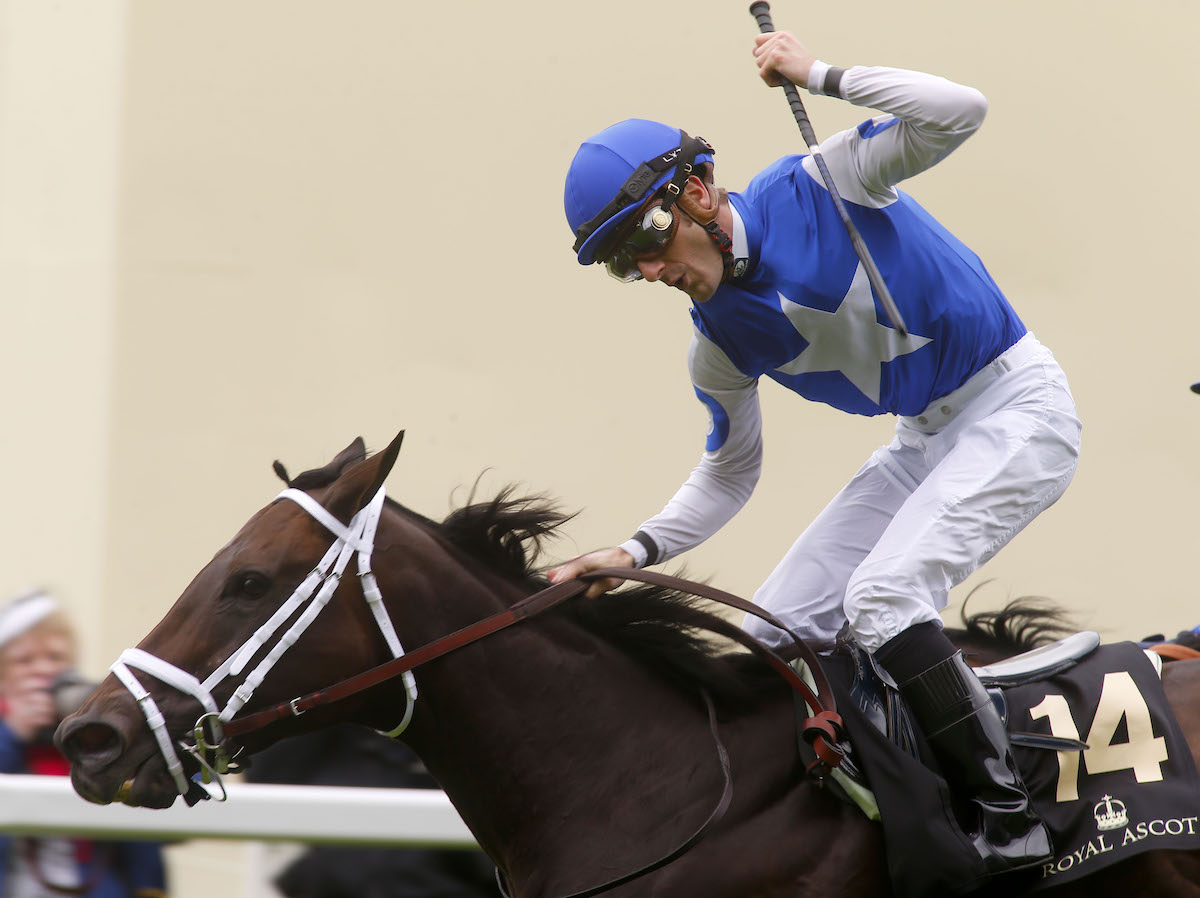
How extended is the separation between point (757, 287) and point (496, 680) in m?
0.84

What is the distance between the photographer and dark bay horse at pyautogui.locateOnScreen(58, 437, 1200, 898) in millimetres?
2197

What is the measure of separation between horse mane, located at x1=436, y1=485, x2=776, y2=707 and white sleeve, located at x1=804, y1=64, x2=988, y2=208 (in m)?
0.81

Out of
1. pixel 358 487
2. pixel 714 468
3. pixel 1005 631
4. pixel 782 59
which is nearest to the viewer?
pixel 358 487

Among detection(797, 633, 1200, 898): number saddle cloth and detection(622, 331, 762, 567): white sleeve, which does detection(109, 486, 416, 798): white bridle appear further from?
detection(797, 633, 1200, 898): number saddle cloth

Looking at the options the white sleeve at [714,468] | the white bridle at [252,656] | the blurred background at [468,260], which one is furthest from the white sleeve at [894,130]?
the blurred background at [468,260]

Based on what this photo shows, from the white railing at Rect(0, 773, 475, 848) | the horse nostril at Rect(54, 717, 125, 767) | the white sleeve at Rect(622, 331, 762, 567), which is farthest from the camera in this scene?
the white railing at Rect(0, 773, 475, 848)

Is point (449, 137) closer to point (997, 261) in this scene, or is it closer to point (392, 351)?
point (392, 351)

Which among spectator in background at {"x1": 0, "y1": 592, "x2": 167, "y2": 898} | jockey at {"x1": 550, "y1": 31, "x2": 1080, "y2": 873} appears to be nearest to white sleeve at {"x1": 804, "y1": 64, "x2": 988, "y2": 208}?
jockey at {"x1": 550, "y1": 31, "x2": 1080, "y2": 873}

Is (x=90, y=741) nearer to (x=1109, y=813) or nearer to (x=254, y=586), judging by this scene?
(x=254, y=586)

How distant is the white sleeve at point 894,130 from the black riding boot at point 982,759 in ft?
2.77

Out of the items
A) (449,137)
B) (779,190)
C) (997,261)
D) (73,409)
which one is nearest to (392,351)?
(449,137)

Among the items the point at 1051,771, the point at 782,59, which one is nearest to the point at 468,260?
the point at 782,59

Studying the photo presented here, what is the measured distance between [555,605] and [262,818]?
3.48 feet

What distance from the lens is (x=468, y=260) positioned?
5.05 m
